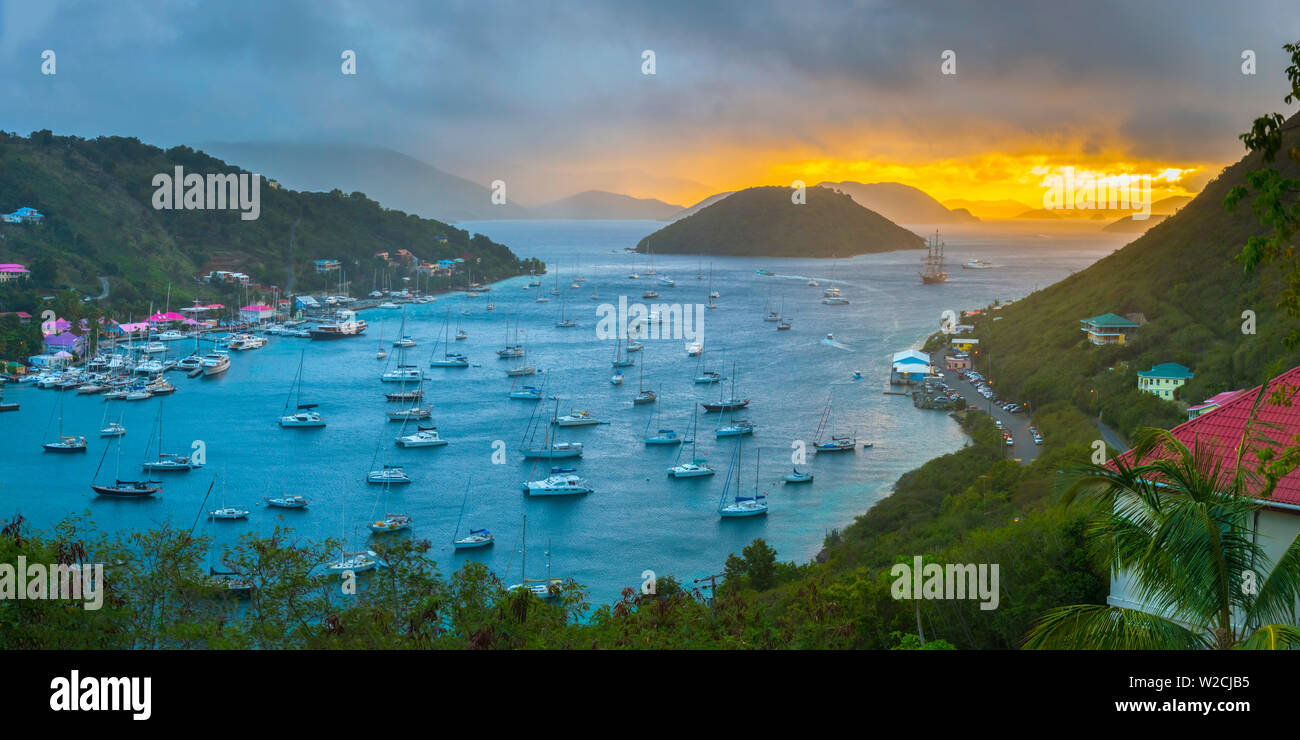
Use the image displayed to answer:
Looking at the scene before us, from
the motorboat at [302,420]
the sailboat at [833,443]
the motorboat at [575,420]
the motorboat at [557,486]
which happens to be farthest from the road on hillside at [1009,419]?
the motorboat at [302,420]

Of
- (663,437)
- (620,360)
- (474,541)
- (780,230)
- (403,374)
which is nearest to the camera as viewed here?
(474,541)

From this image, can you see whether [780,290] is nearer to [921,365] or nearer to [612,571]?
[921,365]

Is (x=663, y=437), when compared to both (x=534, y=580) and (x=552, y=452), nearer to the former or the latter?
(x=552, y=452)

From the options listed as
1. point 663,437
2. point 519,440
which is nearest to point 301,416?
point 519,440

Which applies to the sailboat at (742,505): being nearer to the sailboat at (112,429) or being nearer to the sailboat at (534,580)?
the sailboat at (534,580)

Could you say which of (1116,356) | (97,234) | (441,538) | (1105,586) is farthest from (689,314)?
(1105,586)

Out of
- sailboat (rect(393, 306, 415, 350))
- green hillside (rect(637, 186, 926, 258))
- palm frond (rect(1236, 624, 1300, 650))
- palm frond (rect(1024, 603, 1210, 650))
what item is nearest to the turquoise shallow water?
sailboat (rect(393, 306, 415, 350))
